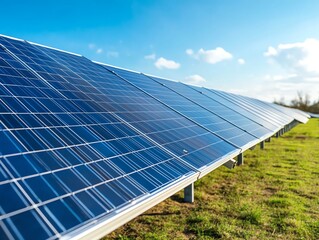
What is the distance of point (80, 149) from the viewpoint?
5.15 meters

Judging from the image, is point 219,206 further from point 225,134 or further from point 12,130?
point 12,130

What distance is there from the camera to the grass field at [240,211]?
23.2 ft

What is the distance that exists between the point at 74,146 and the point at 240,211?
205 inches

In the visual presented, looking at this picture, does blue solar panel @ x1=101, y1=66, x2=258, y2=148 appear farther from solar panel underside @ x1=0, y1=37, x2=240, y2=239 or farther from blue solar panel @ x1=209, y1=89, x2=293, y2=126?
blue solar panel @ x1=209, y1=89, x2=293, y2=126

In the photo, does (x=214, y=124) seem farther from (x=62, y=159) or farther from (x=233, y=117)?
(x=62, y=159)

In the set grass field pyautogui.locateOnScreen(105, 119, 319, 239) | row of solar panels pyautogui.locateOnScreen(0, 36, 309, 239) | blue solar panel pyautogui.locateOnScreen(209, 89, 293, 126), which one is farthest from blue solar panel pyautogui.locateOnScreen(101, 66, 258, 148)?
blue solar panel pyautogui.locateOnScreen(209, 89, 293, 126)

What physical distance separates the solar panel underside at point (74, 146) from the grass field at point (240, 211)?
1.55 metres

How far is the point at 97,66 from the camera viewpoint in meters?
12.9

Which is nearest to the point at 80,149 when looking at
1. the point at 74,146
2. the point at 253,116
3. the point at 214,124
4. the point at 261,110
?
the point at 74,146

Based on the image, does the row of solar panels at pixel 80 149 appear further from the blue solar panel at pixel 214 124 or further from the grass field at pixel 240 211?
the grass field at pixel 240 211

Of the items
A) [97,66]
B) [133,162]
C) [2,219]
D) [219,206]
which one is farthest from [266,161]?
[2,219]

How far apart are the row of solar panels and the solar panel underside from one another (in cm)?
2

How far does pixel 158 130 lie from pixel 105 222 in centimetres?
467

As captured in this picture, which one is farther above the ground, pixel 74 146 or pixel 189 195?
pixel 74 146
